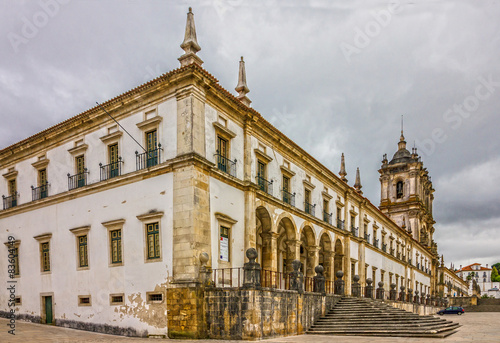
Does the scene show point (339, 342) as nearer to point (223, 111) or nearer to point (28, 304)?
point (223, 111)

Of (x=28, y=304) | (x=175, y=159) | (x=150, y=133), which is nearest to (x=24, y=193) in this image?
(x=28, y=304)

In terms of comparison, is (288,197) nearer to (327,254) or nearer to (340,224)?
(327,254)

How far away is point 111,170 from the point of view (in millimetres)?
17938

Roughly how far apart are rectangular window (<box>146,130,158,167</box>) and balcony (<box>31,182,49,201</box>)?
6.82 m

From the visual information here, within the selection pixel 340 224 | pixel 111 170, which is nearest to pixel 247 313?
pixel 111 170

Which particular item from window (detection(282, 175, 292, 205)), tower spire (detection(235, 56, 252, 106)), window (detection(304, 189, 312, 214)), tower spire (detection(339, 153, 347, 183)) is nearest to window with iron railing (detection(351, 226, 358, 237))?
tower spire (detection(339, 153, 347, 183))

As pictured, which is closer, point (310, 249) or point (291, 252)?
point (291, 252)

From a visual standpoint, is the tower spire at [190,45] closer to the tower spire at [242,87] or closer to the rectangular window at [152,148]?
the rectangular window at [152,148]

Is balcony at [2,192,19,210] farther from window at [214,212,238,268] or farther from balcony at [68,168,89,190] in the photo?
window at [214,212,238,268]

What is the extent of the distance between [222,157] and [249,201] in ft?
7.65

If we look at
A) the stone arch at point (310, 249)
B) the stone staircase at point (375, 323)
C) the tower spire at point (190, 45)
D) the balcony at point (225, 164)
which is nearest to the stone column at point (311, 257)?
the stone arch at point (310, 249)

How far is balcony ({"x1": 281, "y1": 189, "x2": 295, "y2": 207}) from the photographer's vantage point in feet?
73.2

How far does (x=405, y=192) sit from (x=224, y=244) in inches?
1733

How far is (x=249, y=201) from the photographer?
60.9ft
